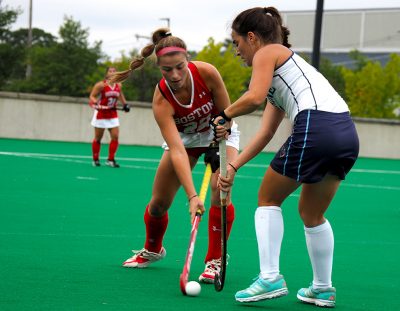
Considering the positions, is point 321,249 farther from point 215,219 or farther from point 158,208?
point 158,208

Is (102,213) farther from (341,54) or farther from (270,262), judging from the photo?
(341,54)

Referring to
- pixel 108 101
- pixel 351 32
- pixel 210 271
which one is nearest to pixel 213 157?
pixel 210 271

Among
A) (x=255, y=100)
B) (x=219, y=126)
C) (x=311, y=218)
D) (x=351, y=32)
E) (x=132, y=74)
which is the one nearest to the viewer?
(x=255, y=100)

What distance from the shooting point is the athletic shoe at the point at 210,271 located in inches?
237

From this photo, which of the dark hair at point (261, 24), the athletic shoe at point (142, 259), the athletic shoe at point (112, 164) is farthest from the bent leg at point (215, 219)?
the athletic shoe at point (112, 164)

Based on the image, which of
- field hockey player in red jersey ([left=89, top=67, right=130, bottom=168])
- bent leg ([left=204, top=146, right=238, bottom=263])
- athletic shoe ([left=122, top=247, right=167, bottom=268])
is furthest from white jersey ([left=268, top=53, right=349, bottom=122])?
field hockey player in red jersey ([left=89, top=67, right=130, bottom=168])

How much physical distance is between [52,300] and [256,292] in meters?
1.15

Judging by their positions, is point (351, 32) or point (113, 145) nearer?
point (113, 145)

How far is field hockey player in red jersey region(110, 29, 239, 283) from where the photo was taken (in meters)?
5.75

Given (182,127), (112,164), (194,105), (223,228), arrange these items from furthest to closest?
1. (112,164)
2. (182,127)
3. (194,105)
4. (223,228)

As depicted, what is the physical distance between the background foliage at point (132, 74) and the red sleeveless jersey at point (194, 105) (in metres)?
27.0

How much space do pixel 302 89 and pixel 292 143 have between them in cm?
31

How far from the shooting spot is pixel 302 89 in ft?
16.8

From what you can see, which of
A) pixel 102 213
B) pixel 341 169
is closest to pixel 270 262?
pixel 341 169
